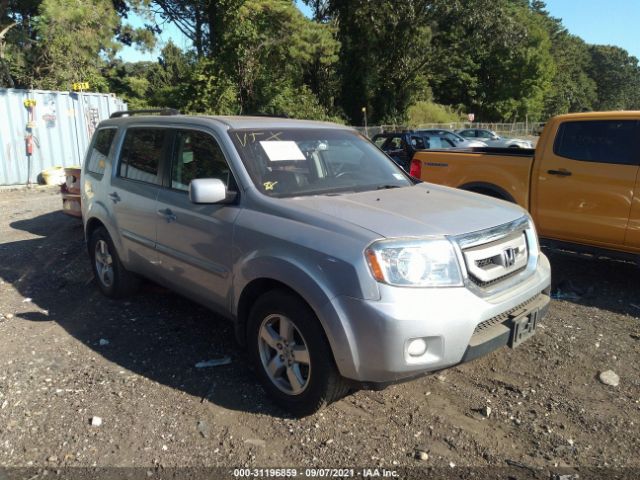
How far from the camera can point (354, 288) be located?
2.72 m

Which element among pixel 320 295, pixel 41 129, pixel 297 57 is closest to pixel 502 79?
pixel 297 57

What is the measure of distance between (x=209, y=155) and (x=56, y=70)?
16.1m

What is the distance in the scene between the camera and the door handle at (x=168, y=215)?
4.03 metres

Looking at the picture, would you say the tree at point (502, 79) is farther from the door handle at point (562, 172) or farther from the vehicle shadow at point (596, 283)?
the door handle at point (562, 172)

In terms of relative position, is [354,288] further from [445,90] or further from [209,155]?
[445,90]

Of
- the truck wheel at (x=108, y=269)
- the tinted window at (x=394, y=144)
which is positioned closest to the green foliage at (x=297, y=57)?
the tinted window at (x=394, y=144)

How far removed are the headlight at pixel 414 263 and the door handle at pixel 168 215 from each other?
1.90 meters

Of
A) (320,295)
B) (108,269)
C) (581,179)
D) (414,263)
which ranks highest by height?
(581,179)

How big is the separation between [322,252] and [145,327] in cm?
245

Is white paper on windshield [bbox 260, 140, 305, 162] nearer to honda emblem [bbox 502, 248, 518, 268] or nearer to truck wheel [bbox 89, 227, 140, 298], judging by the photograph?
honda emblem [bbox 502, 248, 518, 268]

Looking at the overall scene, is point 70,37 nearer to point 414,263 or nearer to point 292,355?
point 292,355

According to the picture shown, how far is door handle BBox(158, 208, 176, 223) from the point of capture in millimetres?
4027

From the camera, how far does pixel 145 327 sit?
4625 millimetres

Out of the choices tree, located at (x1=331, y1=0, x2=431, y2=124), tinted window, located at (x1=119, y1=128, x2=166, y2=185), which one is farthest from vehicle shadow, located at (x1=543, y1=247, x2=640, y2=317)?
tree, located at (x1=331, y1=0, x2=431, y2=124)
